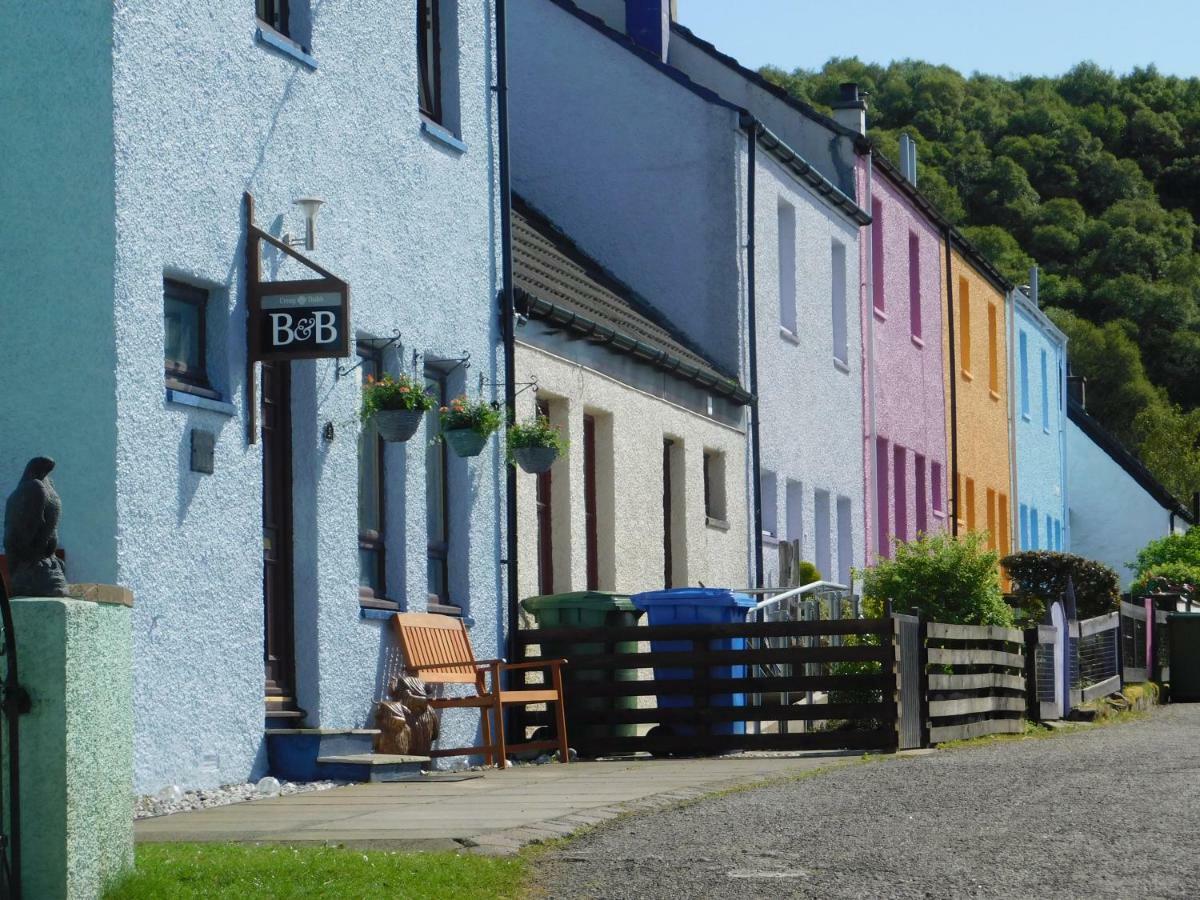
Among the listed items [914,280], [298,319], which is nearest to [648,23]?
[914,280]

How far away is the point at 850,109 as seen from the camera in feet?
104

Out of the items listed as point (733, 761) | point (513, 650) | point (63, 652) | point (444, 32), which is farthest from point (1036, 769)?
point (63, 652)

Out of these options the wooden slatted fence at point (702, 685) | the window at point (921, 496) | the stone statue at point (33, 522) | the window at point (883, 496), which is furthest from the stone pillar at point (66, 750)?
the window at point (921, 496)

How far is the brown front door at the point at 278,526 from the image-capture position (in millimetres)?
13070

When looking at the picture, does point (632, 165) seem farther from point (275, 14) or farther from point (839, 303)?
point (275, 14)

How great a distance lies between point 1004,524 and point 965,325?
4.51 meters

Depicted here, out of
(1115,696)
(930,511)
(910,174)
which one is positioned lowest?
(1115,696)

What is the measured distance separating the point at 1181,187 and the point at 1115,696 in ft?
219

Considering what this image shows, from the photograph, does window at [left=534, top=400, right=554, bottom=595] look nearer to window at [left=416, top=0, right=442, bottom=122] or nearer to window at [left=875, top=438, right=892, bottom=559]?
window at [left=416, top=0, right=442, bottom=122]

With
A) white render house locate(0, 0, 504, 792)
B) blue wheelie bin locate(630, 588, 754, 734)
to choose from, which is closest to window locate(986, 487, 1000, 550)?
blue wheelie bin locate(630, 588, 754, 734)

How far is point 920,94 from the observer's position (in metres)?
72.4

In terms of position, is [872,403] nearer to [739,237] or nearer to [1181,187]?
[739,237]

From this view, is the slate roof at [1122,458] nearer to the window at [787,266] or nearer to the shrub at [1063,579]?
the shrub at [1063,579]

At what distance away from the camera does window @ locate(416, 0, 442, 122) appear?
1602 centimetres
